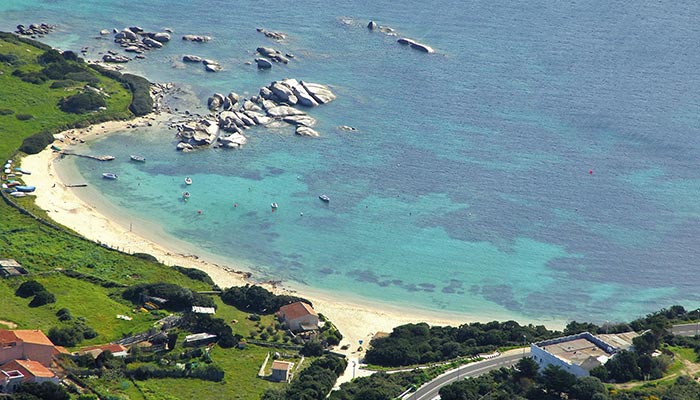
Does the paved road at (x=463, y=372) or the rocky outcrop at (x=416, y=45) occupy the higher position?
the rocky outcrop at (x=416, y=45)

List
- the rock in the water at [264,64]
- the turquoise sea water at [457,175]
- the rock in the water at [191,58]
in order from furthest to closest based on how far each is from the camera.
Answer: the rock in the water at [191,58]
the rock in the water at [264,64]
the turquoise sea water at [457,175]

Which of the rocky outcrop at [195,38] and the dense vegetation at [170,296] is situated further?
the rocky outcrop at [195,38]

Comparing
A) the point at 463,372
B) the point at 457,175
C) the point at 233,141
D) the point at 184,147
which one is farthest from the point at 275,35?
the point at 463,372

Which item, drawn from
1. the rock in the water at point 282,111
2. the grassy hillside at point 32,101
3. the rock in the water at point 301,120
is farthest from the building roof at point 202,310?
the rock in the water at point 282,111

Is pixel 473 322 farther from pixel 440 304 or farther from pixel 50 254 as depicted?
pixel 50 254

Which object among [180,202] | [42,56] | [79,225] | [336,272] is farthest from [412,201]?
[42,56]

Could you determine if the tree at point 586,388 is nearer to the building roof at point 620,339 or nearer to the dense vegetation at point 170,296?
the building roof at point 620,339

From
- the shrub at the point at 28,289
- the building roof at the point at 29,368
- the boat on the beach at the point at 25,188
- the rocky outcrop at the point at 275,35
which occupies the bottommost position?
the building roof at the point at 29,368
